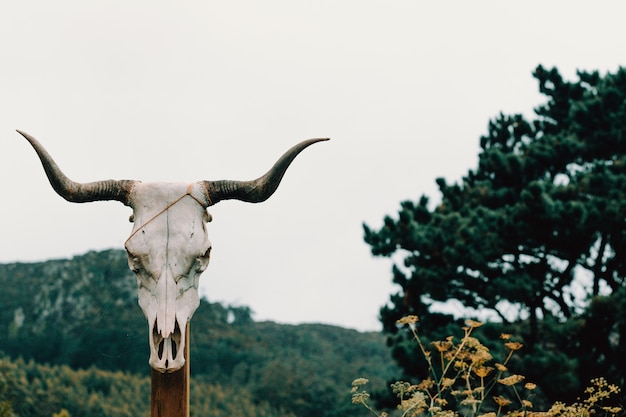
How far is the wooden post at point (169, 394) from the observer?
4.03 m

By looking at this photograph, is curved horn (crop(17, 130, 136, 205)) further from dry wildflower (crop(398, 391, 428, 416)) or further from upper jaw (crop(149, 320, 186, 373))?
Result: dry wildflower (crop(398, 391, 428, 416))

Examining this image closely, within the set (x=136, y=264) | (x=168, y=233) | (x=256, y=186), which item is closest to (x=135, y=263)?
(x=136, y=264)

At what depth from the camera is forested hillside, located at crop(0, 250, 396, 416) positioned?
95.0 ft

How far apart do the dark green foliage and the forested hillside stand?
326 inches

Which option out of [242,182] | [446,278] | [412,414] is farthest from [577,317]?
[242,182]

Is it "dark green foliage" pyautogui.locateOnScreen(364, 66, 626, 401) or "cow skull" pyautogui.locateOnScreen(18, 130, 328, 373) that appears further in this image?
"dark green foliage" pyautogui.locateOnScreen(364, 66, 626, 401)

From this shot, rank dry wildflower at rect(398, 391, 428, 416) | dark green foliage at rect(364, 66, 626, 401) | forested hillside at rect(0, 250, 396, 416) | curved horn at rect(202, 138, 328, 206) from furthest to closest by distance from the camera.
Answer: forested hillside at rect(0, 250, 396, 416)
dark green foliage at rect(364, 66, 626, 401)
dry wildflower at rect(398, 391, 428, 416)
curved horn at rect(202, 138, 328, 206)

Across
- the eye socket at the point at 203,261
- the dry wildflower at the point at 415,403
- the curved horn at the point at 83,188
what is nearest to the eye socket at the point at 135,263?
the eye socket at the point at 203,261

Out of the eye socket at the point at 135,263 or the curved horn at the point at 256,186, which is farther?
the curved horn at the point at 256,186

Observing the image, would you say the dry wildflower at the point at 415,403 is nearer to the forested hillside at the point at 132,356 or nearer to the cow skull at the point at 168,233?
the cow skull at the point at 168,233

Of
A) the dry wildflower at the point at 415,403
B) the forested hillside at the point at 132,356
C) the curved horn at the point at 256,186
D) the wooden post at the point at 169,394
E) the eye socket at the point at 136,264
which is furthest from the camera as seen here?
the forested hillside at the point at 132,356

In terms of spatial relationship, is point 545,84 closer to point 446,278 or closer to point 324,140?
point 446,278

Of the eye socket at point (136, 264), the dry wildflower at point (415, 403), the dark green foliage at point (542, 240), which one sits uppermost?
the dark green foliage at point (542, 240)

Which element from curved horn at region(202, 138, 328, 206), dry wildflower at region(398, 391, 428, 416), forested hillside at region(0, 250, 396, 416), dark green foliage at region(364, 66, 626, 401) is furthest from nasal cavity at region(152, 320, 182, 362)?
forested hillside at region(0, 250, 396, 416)
